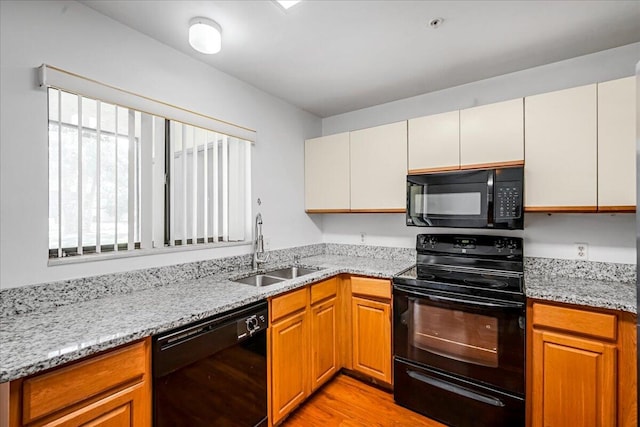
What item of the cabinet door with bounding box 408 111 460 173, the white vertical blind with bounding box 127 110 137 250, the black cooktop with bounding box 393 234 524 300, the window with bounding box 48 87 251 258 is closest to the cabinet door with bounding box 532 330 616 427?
the black cooktop with bounding box 393 234 524 300

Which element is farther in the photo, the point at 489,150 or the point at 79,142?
the point at 489,150

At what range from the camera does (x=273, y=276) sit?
93.4 inches

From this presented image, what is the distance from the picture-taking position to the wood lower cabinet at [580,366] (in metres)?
1.50

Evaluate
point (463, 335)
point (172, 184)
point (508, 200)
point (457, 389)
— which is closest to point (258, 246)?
point (172, 184)

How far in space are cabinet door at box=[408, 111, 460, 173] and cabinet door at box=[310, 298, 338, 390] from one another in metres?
1.31

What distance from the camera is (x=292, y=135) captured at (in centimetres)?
295

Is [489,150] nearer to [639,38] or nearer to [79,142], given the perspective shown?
[639,38]

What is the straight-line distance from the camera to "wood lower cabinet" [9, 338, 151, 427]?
37.0 inches

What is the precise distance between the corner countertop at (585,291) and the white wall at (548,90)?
0.21m

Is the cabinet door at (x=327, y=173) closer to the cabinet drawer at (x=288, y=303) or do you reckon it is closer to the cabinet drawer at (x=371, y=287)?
the cabinet drawer at (x=371, y=287)

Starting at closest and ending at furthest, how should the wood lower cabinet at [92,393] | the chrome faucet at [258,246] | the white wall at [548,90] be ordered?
the wood lower cabinet at [92,393]
the white wall at [548,90]
the chrome faucet at [258,246]

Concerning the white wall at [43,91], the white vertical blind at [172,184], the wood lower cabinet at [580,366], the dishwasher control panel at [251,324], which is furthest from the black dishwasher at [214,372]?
the wood lower cabinet at [580,366]

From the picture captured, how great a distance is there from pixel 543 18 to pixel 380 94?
1273 millimetres

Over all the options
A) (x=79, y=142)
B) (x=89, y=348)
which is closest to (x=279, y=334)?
(x=89, y=348)
